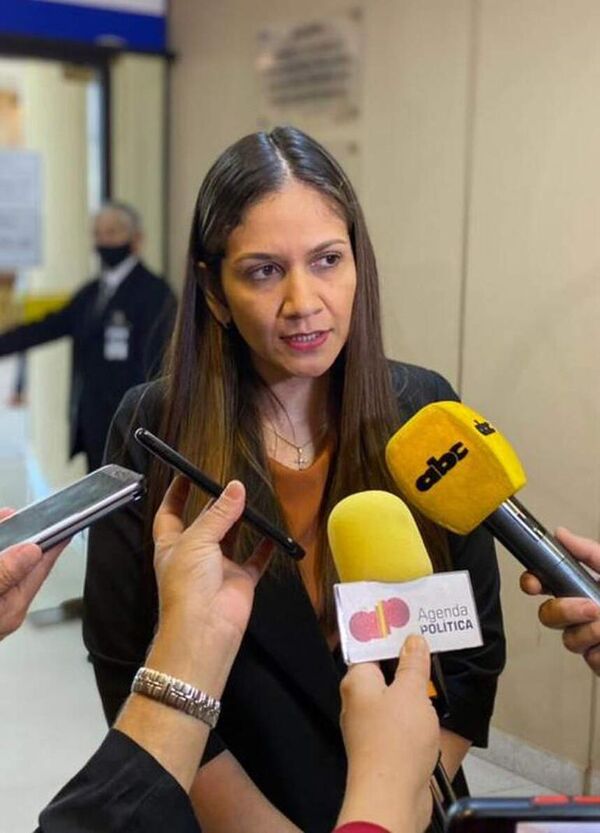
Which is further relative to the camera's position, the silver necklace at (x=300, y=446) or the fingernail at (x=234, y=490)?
the silver necklace at (x=300, y=446)

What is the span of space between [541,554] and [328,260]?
0.44 metres

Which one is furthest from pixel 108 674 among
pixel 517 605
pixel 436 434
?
pixel 517 605

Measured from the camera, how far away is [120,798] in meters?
0.80

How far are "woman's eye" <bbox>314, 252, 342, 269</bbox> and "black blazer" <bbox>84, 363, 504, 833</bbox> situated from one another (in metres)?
0.29

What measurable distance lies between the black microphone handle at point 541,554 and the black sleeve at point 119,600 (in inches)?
17.5

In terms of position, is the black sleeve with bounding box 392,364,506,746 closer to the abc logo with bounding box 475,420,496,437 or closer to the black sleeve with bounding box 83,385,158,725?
the abc logo with bounding box 475,420,496,437

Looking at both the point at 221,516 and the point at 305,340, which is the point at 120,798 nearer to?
the point at 221,516

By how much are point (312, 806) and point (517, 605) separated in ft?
4.45

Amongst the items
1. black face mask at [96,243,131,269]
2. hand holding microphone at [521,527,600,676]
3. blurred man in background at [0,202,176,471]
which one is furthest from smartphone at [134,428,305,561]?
black face mask at [96,243,131,269]

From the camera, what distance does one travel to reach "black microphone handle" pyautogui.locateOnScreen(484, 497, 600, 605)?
37.4 inches

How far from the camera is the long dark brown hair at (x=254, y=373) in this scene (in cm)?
120

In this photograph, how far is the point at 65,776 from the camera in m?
2.56

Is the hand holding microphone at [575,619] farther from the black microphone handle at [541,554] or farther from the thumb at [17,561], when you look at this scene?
the thumb at [17,561]

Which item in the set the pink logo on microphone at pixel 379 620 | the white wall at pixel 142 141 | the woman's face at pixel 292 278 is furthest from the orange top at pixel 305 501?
the white wall at pixel 142 141
